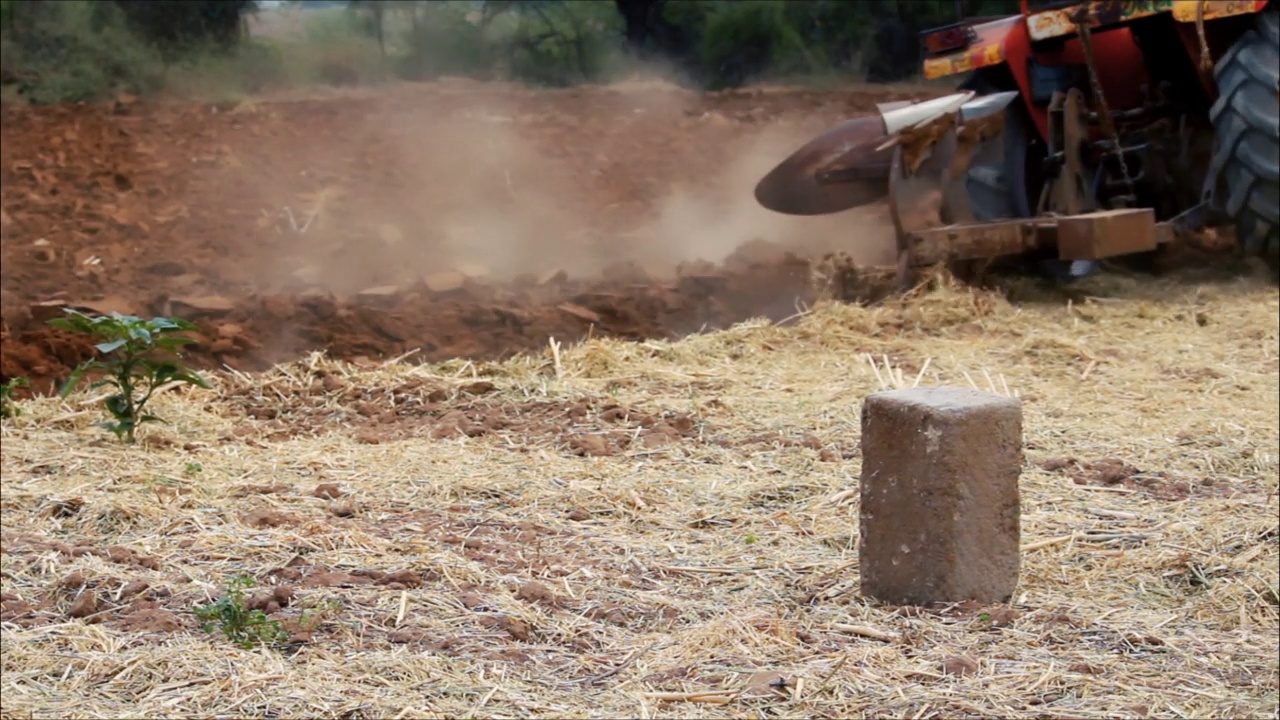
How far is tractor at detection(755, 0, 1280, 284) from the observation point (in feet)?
24.6

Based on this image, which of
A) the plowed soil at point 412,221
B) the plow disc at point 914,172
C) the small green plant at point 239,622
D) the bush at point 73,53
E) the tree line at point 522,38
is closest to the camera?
the small green plant at point 239,622

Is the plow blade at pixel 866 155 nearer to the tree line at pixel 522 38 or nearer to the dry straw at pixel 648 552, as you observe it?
the dry straw at pixel 648 552

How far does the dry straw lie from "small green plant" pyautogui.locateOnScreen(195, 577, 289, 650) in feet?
0.17

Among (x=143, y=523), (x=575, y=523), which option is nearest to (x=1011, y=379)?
(x=575, y=523)

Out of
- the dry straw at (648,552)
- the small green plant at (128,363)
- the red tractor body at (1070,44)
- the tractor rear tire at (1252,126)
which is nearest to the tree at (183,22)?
the red tractor body at (1070,44)

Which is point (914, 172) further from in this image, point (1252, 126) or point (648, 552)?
point (648, 552)

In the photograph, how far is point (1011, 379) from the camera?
614 centimetres

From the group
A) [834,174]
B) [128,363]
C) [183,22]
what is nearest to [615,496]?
[128,363]

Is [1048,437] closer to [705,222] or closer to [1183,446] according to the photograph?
[1183,446]

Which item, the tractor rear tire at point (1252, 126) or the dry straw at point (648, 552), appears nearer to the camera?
the dry straw at point (648, 552)

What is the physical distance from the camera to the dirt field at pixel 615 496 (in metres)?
3.21

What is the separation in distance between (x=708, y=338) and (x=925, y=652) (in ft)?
12.9

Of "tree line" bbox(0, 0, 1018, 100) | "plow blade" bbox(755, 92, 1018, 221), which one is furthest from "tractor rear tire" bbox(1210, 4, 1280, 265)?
"tree line" bbox(0, 0, 1018, 100)

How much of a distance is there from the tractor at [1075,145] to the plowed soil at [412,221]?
0.85 metres
